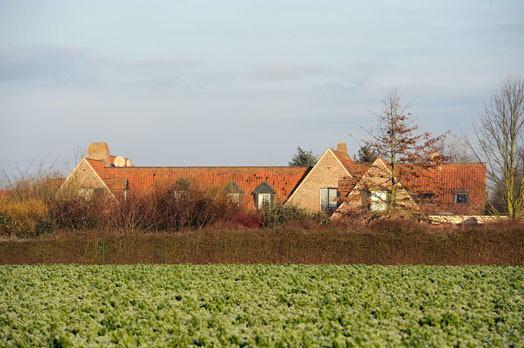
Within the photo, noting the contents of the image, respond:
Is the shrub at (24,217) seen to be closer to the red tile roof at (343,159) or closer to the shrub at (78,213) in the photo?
the shrub at (78,213)

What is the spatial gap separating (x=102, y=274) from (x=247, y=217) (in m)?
15.4

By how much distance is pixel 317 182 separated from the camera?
1870 inches

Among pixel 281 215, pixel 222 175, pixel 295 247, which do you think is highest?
pixel 222 175

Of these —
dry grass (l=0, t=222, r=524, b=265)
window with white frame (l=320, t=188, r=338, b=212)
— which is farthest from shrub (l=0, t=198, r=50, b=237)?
window with white frame (l=320, t=188, r=338, b=212)

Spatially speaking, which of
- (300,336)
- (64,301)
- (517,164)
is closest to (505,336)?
(300,336)

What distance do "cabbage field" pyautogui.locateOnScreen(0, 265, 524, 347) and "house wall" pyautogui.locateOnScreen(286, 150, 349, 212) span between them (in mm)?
25068

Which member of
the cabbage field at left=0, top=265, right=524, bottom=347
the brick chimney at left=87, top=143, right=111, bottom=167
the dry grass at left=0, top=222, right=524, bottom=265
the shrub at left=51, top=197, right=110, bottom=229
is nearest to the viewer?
the cabbage field at left=0, top=265, right=524, bottom=347

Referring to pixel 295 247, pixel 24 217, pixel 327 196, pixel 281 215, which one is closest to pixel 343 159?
pixel 327 196

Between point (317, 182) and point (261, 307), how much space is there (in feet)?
108

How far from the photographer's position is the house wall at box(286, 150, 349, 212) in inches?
1861

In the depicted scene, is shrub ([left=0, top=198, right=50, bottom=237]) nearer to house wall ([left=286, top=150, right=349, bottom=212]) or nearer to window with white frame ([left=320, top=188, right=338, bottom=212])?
house wall ([left=286, top=150, right=349, bottom=212])

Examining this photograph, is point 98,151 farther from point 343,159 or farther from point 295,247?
point 295,247

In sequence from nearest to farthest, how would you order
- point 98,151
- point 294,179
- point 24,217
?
point 24,217, point 294,179, point 98,151

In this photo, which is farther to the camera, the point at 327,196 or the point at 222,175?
the point at 222,175
